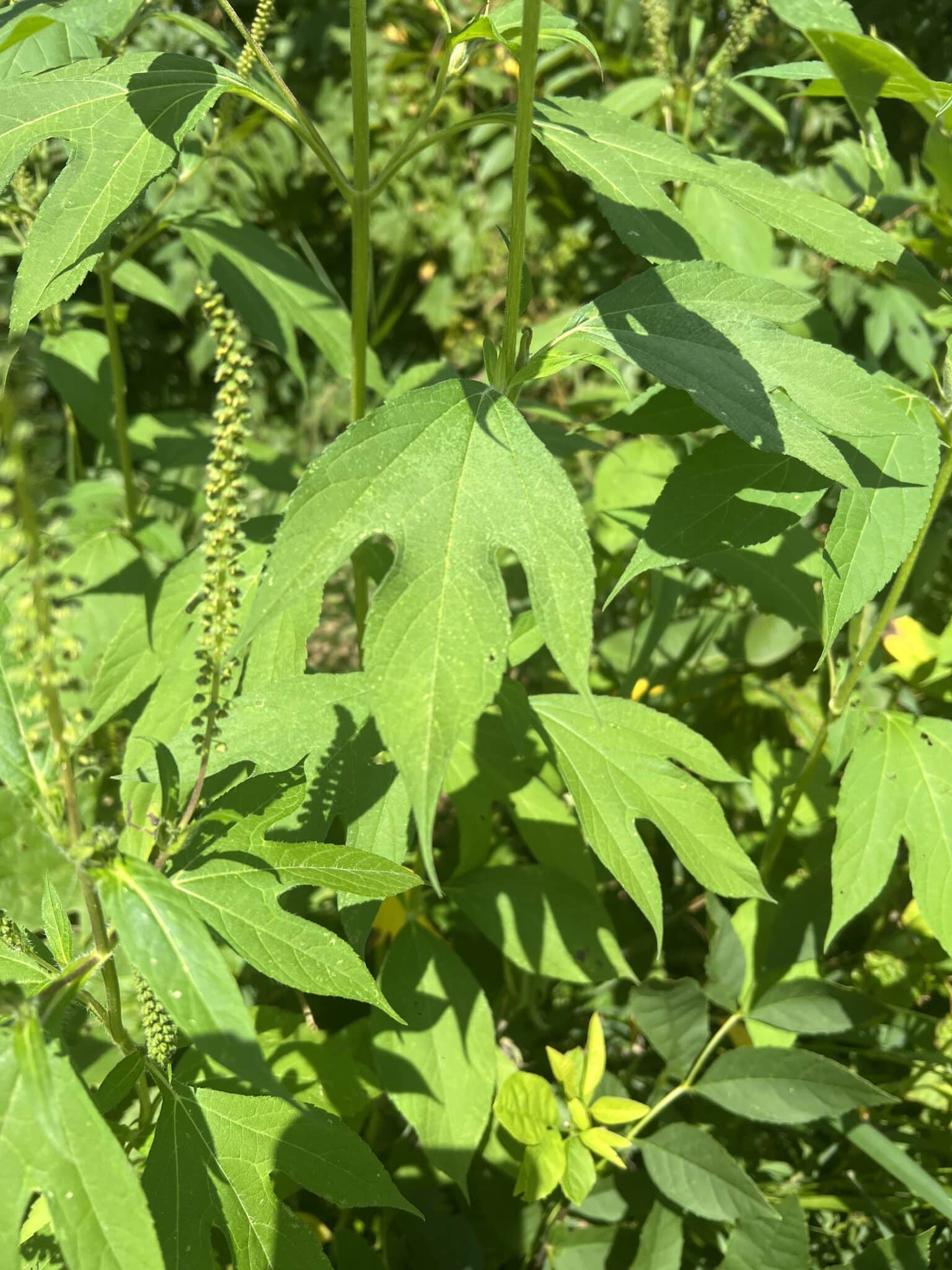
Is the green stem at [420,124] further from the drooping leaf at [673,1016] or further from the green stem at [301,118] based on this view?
the drooping leaf at [673,1016]

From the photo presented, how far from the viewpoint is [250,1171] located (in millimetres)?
1135

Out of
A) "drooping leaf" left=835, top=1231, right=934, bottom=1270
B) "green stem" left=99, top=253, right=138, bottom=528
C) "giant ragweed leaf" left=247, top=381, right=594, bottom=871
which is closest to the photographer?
"giant ragweed leaf" left=247, top=381, right=594, bottom=871

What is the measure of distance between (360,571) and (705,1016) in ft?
2.88

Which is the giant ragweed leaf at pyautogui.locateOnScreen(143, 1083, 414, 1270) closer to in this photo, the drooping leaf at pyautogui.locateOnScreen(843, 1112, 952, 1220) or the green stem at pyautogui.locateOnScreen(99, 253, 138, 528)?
the drooping leaf at pyautogui.locateOnScreen(843, 1112, 952, 1220)

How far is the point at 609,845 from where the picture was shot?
1.36 meters

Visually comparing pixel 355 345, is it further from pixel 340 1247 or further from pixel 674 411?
pixel 340 1247

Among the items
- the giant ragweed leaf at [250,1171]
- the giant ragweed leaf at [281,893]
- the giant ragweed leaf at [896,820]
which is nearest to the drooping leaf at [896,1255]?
the giant ragweed leaf at [896,820]

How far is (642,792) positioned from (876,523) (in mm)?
473

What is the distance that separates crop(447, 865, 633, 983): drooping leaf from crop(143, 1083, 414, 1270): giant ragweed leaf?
19.5 inches

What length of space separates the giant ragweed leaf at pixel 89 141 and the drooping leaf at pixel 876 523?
0.91 meters

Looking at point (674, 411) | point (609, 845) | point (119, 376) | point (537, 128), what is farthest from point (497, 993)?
point (537, 128)

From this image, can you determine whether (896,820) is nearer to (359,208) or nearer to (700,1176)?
(700,1176)

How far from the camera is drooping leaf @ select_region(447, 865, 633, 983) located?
5.25 ft

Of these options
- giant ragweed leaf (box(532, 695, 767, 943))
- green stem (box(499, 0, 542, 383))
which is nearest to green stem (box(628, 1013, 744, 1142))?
giant ragweed leaf (box(532, 695, 767, 943))
